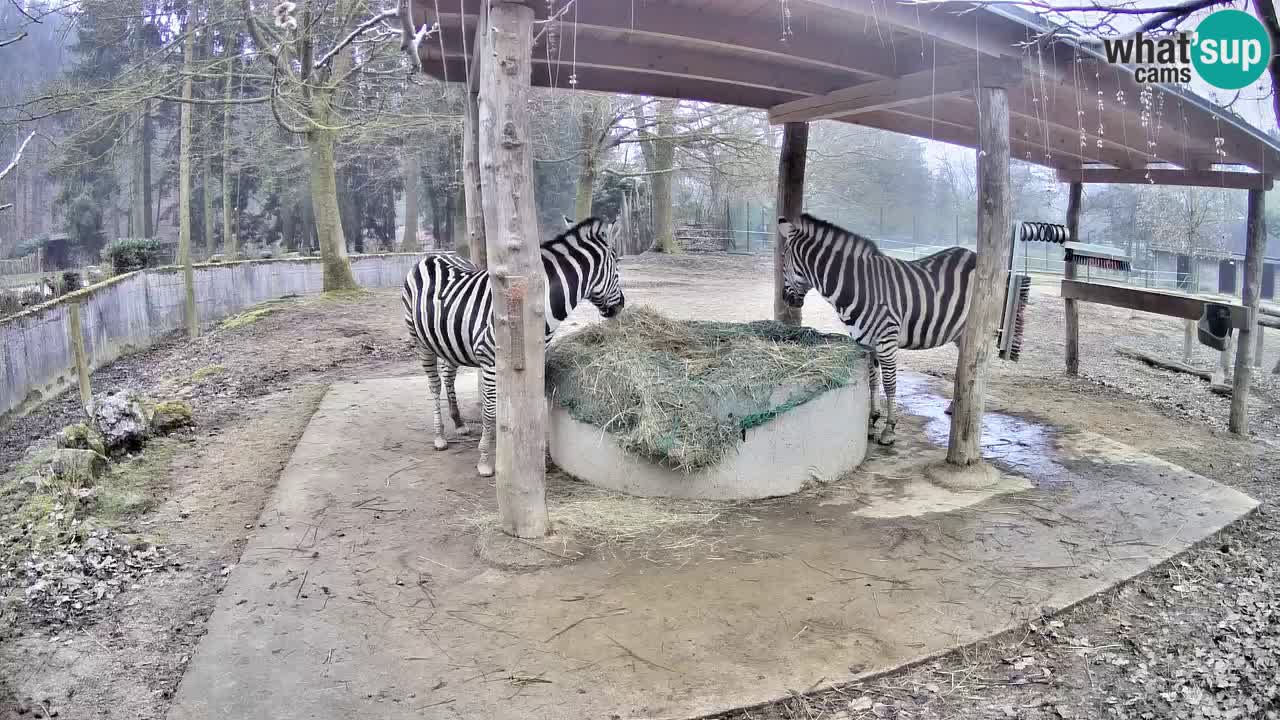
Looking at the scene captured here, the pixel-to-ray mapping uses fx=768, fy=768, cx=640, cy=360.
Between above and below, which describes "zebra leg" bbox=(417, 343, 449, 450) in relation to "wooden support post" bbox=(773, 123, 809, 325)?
below

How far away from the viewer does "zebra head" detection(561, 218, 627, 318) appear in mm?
6012

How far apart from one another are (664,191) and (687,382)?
1674 cm

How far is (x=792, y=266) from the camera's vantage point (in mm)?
7152

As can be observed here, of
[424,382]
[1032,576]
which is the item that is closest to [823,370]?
[1032,576]

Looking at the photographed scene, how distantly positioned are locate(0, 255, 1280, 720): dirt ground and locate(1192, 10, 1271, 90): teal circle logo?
2.62m

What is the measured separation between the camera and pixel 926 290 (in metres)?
6.82

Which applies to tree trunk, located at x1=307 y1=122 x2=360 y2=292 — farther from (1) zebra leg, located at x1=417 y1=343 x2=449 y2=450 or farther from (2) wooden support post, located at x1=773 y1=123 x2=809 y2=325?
(2) wooden support post, located at x1=773 y1=123 x2=809 y2=325

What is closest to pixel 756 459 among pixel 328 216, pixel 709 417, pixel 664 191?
pixel 709 417

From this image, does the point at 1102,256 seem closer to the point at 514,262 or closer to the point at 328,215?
the point at 514,262

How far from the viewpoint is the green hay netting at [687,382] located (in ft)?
16.5

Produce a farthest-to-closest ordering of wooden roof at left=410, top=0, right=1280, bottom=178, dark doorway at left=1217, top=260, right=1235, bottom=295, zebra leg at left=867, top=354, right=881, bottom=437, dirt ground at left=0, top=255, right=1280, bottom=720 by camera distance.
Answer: dark doorway at left=1217, top=260, right=1235, bottom=295
zebra leg at left=867, top=354, right=881, bottom=437
wooden roof at left=410, top=0, right=1280, bottom=178
dirt ground at left=0, top=255, right=1280, bottom=720

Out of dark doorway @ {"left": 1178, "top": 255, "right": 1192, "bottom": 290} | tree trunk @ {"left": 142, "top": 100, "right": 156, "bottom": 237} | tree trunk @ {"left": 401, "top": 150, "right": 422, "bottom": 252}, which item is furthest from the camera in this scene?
tree trunk @ {"left": 142, "top": 100, "right": 156, "bottom": 237}

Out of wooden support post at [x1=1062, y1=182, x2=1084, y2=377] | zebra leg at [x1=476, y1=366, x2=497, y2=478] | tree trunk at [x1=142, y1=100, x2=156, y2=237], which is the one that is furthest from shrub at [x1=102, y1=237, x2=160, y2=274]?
wooden support post at [x1=1062, y1=182, x2=1084, y2=377]

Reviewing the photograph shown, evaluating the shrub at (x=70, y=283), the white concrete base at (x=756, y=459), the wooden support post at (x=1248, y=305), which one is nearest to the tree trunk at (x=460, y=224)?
the shrub at (x=70, y=283)
